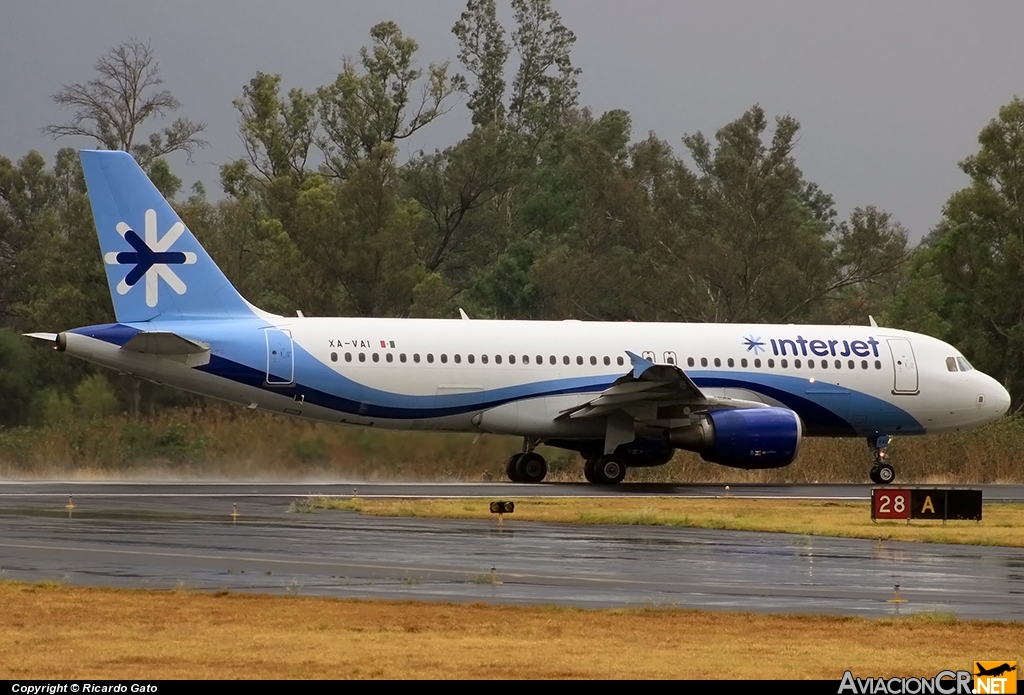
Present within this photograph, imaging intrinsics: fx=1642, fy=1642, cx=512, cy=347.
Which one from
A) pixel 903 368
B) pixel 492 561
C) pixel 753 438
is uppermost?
pixel 903 368

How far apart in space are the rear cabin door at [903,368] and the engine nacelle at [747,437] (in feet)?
13.5

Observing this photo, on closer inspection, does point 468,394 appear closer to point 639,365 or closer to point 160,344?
point 639,365

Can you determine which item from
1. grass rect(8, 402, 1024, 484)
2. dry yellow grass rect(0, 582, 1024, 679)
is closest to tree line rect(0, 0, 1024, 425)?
grass rect(8, 402, 1024, 484)

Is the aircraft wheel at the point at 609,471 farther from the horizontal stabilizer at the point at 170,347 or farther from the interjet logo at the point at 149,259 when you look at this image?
the interjet logo at the point at 149,259

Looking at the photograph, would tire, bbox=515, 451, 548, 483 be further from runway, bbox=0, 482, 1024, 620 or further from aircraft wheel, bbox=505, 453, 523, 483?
runway, bbox=0, 482, 1024, 620

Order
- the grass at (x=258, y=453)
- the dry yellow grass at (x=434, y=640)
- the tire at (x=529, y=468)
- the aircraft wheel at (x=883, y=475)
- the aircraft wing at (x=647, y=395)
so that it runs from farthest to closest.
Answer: the aircraft wheel at (x=883, y=475) → the tire at (x=529, y=468) → the grass at (x=258, y=453) → the aircraft wing at (x=647, y=395) → the dry yellow grass at (x=434, y=640)

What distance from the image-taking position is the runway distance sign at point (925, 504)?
21.9 meters

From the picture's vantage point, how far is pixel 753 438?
96.3ft

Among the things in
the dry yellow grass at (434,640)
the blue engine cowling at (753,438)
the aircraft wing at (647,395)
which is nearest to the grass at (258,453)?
the aircraft wing at (647,395)

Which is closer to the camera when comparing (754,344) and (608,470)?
(608,470)

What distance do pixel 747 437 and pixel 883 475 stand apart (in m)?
4.95

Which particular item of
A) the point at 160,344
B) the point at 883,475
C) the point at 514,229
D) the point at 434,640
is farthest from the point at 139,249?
the point at 514,229

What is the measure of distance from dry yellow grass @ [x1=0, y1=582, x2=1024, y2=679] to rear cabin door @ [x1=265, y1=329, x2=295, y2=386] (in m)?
15.4

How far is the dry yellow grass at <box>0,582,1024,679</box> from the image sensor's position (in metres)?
9.97
